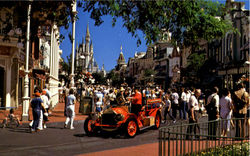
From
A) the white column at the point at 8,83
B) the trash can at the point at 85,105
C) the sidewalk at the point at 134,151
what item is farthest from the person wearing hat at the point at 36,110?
the white column at the point at 8,83

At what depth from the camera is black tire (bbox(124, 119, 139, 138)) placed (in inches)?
434

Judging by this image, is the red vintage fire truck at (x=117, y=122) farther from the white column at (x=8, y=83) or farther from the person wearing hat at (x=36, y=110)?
the white column at (x=8, y=83)

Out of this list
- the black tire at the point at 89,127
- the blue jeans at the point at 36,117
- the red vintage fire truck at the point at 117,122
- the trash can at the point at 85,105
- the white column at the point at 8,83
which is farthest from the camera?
the white column at the point at 8,83

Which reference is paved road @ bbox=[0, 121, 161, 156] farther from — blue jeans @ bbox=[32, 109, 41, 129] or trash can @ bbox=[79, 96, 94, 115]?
trash can @ bbox=[79, 96, 94, 115]

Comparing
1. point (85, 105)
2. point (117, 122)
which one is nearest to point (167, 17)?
point (117, 122)

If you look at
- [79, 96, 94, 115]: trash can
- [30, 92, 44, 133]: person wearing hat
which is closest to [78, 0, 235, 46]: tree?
[30, 92, 44, 133]: person wearing hat

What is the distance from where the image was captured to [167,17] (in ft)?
33.2

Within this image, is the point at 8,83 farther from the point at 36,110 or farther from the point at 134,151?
the point at 134,151

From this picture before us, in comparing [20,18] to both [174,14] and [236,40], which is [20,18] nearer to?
[174,14]

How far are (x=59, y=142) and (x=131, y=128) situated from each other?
8.32 feet

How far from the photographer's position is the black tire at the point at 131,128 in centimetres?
1102

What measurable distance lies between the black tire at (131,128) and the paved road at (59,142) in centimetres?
19

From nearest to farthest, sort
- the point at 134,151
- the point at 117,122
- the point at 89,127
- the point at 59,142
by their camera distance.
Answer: the point at 134,151 → the point at 59,142 → the point at 117,122 → the point at 89,127

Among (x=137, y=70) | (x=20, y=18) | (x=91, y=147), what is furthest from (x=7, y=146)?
(x=137, y=70)
